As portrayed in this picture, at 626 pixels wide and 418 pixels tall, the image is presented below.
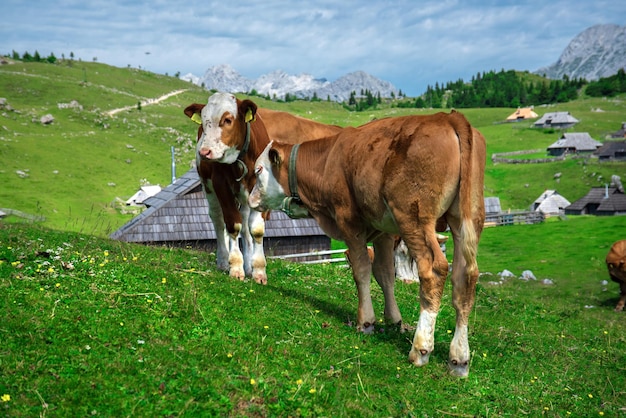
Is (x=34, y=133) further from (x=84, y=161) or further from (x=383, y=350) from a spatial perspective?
(x=383, y=350)

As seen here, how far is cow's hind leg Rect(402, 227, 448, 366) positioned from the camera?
755 cm

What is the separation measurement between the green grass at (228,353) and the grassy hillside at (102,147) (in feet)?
70.8

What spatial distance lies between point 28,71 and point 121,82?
2521cm

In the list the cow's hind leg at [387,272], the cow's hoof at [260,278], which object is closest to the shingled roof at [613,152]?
the cow's hoof at [260,278]

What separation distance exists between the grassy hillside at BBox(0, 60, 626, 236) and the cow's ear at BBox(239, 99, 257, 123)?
812 inches

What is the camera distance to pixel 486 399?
699 cm

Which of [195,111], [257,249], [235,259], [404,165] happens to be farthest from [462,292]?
[195,111]

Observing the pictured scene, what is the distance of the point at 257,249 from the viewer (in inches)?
451

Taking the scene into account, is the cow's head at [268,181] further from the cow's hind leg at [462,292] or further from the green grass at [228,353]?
the cow's hind leg at [462,292]

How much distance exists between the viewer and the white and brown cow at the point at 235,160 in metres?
10.5

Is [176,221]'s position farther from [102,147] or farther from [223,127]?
[102,147]

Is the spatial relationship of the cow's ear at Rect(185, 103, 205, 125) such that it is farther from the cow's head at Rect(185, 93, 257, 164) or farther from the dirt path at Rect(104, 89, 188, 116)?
the dirt path at Rect(104, 89, 188, 116)

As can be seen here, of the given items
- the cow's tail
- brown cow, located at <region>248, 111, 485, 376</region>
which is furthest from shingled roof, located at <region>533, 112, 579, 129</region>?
the cow's tail

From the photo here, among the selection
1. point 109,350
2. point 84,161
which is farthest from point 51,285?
point 84,161
